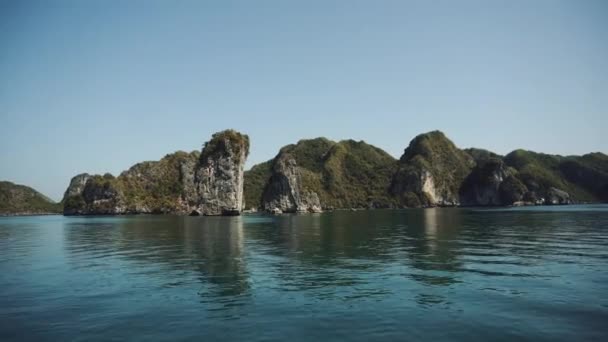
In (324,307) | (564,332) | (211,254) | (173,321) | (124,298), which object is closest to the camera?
(564,332)

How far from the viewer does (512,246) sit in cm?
4406

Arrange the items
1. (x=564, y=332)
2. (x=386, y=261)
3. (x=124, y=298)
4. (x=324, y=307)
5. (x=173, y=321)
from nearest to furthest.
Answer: (x=564, y=332)
(x=173, y=321)
(x=324, y=307)
(x=124, y=298)
(x=386, y=261)

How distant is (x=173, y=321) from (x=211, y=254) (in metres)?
24.6

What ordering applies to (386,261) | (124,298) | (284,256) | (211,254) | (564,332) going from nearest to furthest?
(564,332) < (124,298) < (386,261) < (284,256) < (211,254)

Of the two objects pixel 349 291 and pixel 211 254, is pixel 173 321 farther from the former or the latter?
pixel 211 254

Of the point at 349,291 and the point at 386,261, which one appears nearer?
the point at 349,291

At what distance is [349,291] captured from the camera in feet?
75.8

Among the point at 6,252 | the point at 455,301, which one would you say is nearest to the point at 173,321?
Result: the point at 455,301

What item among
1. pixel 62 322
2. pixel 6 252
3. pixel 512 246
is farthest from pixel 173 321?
pixel 6 252

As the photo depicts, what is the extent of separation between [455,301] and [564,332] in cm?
541

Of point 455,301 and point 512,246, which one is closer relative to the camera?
point 455,301

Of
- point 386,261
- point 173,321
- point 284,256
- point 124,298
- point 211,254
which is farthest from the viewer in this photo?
point 211,254

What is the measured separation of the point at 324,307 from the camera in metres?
19.7

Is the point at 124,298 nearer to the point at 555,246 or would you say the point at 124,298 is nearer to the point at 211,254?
the point at 211,254
